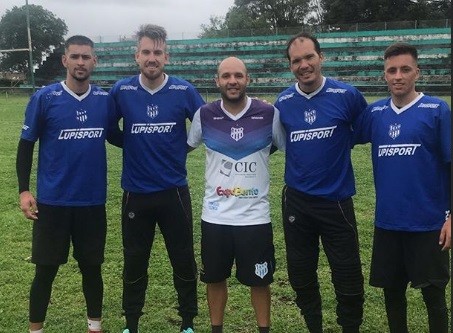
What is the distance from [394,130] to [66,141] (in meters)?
1.99

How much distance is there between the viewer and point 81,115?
11.2 ft

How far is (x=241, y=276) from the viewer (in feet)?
10.9

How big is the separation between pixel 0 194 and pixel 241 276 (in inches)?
226

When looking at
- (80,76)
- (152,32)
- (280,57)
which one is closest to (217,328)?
(80,76)

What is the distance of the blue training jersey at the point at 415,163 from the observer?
296 centimetres

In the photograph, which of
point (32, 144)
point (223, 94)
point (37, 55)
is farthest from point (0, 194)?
point (37, 55)

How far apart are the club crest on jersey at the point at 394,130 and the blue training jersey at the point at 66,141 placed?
1.79 m

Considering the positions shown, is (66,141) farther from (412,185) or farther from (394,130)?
(412,185)

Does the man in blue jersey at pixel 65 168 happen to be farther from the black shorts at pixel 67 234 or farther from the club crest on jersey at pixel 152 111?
the club crest on jersey at pixel 152 111

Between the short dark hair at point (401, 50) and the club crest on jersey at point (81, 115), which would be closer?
the short dark hair at point (401, 50)

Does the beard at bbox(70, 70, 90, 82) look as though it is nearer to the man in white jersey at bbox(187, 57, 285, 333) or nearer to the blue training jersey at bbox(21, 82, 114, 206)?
the blue training jersey at bbox(21, 82, 114, 206)

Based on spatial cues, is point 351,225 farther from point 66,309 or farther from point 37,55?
point 37,55

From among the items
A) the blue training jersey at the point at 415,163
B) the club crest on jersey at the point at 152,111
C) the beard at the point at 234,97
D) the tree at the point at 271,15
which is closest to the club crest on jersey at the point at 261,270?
the blue training jersey at the point at 415,163

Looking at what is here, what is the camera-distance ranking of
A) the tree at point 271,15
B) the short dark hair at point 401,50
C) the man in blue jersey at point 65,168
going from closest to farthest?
1. the short dark hair at point 401,50
2. the man in blue jersey at point 65,168
3. the tree at point 271,15
